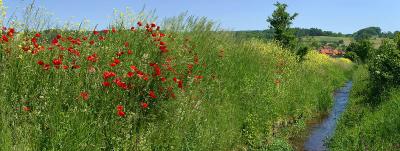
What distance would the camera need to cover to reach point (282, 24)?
34.2 m

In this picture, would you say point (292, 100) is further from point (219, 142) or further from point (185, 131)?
point (185, 131)

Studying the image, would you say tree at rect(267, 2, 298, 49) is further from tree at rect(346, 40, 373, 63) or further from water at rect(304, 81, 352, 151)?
tree at rect(346, 40, 373, 63)

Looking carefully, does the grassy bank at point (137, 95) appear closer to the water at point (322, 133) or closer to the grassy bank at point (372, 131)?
the water at point (322, 133)

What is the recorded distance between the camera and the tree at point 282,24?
111 feet

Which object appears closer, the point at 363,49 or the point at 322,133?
the point at 322,133

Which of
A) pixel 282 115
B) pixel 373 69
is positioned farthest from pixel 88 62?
pixel 373 69

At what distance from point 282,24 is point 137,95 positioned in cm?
2862

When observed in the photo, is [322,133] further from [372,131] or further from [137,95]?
[137,95]

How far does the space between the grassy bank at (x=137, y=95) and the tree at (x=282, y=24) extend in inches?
779

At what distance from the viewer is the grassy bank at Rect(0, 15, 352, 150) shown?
5.56 metres

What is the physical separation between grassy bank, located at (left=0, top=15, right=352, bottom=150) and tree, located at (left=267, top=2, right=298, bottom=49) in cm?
1979

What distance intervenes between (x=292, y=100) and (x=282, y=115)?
1.51 meters

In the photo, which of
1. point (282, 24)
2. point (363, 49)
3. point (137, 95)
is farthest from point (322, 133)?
point (363, 49)

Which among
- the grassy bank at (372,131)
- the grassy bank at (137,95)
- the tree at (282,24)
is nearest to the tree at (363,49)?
the tree at (282,24)
